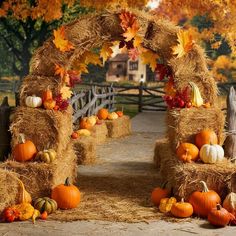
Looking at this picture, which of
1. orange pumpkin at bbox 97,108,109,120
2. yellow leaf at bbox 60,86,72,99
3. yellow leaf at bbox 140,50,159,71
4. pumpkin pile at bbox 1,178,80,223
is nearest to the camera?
pumpkin pile at bbox 1,178,80,223

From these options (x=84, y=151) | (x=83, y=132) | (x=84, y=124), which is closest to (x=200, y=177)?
(x=84, y=151)

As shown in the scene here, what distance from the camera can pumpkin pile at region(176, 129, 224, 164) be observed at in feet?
24.6

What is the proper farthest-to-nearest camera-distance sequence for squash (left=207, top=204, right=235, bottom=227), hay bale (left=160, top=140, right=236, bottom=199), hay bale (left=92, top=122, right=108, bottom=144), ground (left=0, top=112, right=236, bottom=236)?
hay bale (left=92, top=122, right=108, bottom=144) < hay bale (left=160, top=140, right=236, bottom=199) < squash (left=207, top=204, right=235, bottom=227) < ground (left=0, top=112, right=236, bottom=236)

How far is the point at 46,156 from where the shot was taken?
754cm

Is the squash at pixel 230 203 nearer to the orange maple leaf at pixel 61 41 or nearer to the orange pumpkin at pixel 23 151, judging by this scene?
the orange pumpkin at pixel 23 151

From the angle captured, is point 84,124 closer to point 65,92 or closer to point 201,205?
point 65,92

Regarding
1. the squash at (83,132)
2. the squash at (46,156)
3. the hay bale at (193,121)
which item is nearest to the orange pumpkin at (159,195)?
the hay bale at (193,121)

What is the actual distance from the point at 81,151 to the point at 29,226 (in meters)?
3.97

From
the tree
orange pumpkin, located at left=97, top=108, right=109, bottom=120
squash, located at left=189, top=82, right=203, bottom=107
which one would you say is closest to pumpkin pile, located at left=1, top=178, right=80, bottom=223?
squash, located at left=189, top=82, right=203, bottom=107

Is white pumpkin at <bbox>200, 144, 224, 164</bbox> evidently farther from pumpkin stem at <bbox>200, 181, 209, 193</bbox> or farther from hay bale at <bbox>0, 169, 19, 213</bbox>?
hay bale at <bbox>0, 169, 19, 213</bbox>

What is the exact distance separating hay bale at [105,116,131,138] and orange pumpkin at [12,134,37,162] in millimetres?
6771

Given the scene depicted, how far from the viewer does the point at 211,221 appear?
266 inches

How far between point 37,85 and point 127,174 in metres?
2.71

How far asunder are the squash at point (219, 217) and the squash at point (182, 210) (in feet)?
1.11
